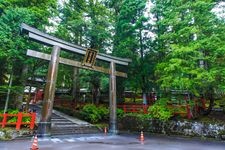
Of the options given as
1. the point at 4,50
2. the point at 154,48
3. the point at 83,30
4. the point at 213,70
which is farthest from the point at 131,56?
the point at 4,50

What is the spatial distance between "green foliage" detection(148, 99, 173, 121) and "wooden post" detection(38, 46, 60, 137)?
25.0 feet

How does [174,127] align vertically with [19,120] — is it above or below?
below

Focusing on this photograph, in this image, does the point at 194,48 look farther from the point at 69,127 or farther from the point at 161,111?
the point at 69,127

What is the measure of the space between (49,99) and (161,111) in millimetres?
8008

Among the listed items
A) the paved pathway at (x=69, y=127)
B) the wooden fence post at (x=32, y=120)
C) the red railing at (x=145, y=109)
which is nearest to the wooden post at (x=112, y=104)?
the paved pathway at (x=69, y=127)

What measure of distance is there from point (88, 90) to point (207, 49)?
1912 cm

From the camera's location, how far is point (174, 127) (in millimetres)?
17016

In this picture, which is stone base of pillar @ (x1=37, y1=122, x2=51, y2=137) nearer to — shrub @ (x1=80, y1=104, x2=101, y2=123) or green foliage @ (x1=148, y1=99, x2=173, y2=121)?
shrub @ (x1=80, y1=104, x2=101, y2=123)

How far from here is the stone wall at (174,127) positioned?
1514 centimetres

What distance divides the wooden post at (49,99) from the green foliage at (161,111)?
762 centimetres

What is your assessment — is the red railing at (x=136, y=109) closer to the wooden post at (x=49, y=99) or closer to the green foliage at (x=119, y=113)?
the green foliage at (x=119, y=113)

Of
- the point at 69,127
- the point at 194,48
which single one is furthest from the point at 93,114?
the point at 194,48

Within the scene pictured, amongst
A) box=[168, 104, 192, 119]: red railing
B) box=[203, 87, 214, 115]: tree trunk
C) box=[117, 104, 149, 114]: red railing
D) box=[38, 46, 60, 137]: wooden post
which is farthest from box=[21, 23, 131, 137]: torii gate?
box=[203, 87, 214, 115]: tree trunk

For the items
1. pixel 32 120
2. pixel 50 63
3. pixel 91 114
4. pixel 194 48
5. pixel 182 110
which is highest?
pixel 194 48
